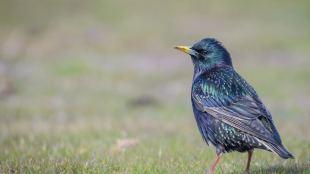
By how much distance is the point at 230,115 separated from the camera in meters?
4.27

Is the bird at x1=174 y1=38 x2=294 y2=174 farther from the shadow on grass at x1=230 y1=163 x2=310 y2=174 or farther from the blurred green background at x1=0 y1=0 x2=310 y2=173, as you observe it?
the blurred green background at x1=0 y1=0 x2=310 y2=173

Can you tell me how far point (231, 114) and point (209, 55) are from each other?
1.13 metres

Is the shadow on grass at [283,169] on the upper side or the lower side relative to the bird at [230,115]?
lower

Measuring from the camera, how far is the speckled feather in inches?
161

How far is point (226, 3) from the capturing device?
87.2ft

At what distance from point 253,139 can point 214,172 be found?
650mm

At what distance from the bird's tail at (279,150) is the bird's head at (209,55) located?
1.47 metres

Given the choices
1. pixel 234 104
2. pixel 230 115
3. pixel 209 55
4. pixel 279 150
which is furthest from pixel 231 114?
pixel 209 55

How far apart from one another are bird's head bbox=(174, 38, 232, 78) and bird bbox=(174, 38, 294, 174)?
5 centimetres

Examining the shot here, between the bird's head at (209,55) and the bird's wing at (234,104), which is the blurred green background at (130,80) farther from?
the bird's head at (209,55)

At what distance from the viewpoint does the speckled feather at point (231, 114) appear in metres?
4.08

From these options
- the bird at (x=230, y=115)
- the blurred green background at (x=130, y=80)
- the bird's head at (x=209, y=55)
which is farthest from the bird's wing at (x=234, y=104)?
the blurred green background at (x=130, y=80)

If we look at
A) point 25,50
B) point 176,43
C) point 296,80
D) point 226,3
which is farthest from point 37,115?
point 226,3

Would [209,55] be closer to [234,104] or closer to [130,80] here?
[234,104]
